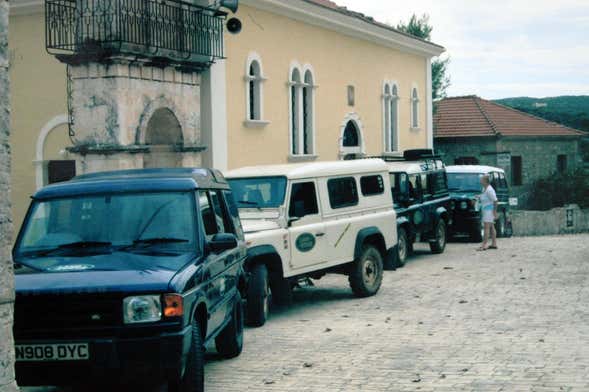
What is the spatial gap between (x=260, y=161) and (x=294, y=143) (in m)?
2.51

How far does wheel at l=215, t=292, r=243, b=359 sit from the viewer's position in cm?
962

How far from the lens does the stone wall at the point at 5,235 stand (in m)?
5.09

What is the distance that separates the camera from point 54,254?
776 centimetres

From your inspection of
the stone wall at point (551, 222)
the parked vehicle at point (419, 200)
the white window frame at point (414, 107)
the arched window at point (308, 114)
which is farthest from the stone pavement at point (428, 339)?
the stone wall at point (551, 222)

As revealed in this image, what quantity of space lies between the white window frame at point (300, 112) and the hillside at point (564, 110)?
35930mm

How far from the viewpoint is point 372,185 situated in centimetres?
1474

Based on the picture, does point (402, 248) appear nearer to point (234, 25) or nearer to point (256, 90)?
point (256, 90)

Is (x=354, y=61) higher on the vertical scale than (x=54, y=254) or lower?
higher

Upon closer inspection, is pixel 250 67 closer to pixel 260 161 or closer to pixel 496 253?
pixel 260 161

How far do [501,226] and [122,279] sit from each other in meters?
23.2

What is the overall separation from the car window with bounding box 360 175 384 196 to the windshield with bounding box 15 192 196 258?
649 centimetres

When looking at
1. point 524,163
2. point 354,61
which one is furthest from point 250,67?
point 524,163

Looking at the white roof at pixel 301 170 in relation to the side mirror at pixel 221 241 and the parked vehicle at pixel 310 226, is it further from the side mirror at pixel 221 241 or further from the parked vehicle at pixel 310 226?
the side mirror at pixel 221 241

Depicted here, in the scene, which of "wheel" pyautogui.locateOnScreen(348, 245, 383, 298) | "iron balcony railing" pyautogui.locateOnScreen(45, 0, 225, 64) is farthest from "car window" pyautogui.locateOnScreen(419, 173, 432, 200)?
"wheel" pyautogui.locateOnScreen(348, 245, 383, 298)
